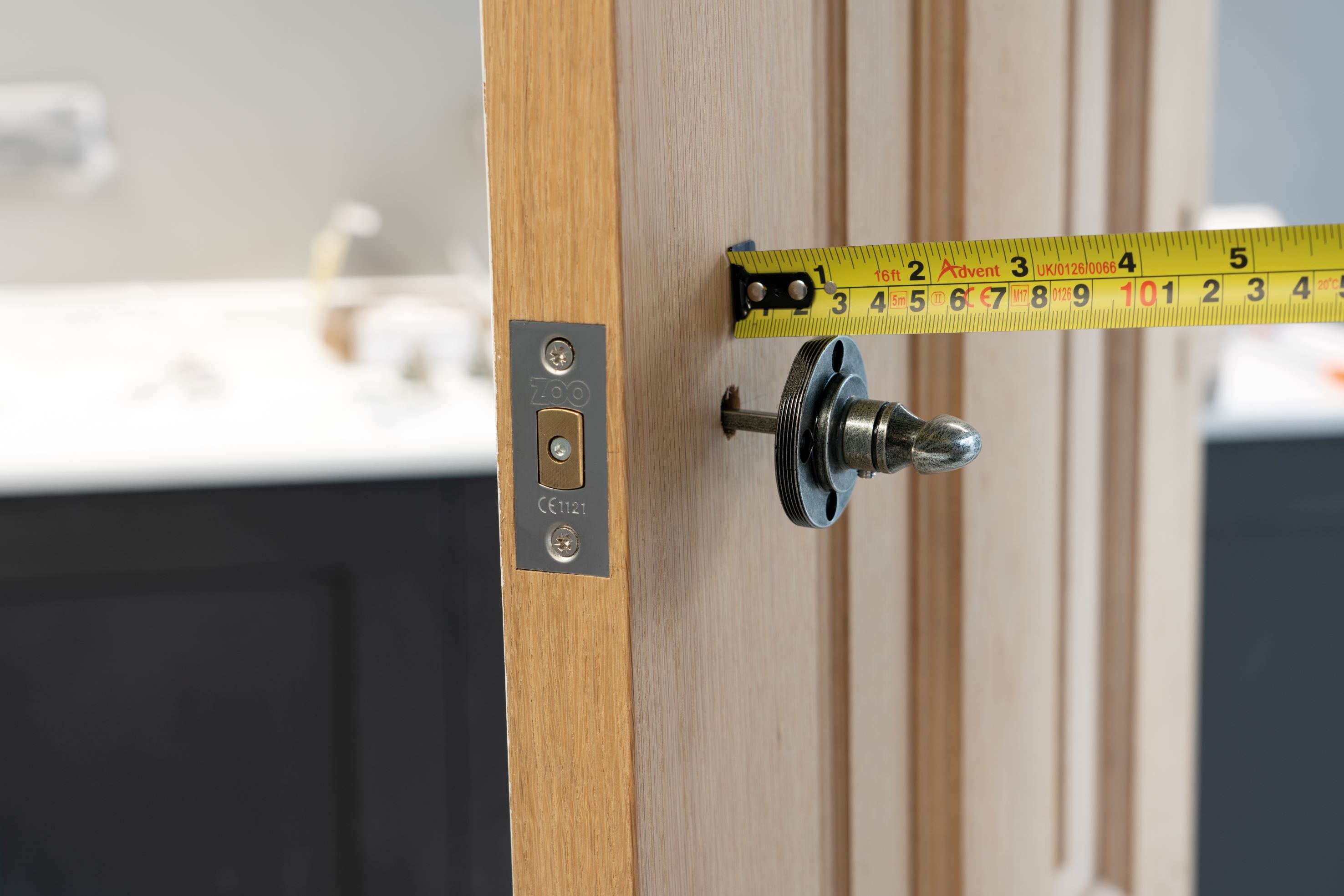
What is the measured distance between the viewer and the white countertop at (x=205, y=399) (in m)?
1.34

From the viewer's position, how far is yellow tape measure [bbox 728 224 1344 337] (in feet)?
1.19

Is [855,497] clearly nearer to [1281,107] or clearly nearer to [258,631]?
[258,631]

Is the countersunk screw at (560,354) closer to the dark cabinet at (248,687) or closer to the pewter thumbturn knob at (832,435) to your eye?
the pewter thumbturn knob at (832,435)

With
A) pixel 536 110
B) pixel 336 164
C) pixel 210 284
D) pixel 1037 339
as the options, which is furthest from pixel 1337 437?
pixel 210 284

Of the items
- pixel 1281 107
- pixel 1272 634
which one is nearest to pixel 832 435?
pixel 1272 634

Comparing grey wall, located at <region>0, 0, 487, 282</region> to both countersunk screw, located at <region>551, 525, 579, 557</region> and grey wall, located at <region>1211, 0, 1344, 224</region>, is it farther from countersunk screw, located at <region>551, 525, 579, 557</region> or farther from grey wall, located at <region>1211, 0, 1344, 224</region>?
countersunk screw, located at <region>551, 525, 579, 557</region>

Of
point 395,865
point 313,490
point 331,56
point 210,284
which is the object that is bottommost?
point 395,865

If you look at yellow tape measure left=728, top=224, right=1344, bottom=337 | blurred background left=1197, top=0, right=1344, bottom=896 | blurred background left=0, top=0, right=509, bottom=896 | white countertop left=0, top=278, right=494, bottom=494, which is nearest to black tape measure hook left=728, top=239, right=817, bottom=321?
yellow tape measure left=728, top=224, right=1344, bottom=337

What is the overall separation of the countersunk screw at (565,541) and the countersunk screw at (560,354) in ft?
0.16

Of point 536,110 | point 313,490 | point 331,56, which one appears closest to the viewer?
point 536,110

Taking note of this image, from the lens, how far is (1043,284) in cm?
39

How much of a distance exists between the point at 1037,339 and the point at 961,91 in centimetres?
17

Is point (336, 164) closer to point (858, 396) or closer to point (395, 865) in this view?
point (395, 865)

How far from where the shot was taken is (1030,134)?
0.65m
